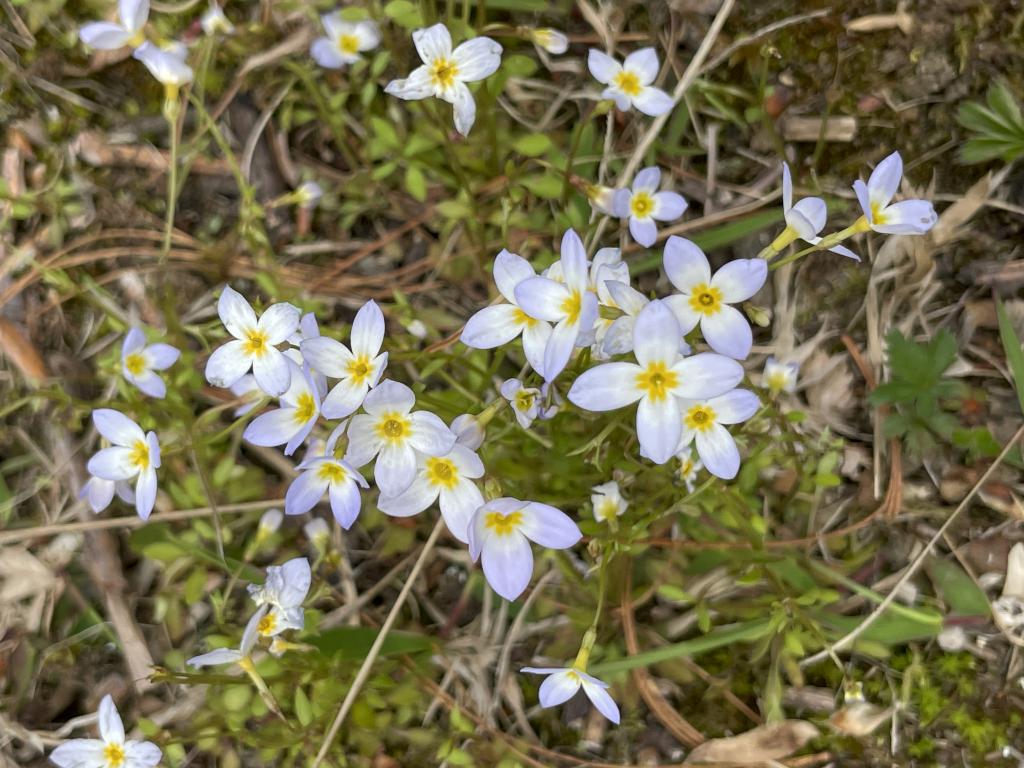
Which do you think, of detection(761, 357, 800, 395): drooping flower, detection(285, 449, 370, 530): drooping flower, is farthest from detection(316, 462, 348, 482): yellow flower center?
detection(761, 357, 800, 395): drooping flower

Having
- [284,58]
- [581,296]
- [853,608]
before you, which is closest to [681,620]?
[853,608]

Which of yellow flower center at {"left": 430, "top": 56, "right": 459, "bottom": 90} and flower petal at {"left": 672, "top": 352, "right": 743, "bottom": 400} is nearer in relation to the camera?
flower petal at {"left": 672, "top": 352, "right": 743, "bottom": 400}

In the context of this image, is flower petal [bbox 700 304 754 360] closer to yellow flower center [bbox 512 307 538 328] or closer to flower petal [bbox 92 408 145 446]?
yellow flower center [bbox 512 307 538 328]

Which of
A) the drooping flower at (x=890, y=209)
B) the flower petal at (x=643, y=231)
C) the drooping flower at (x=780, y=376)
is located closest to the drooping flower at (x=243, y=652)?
the flower petal at (x=643, y=231)

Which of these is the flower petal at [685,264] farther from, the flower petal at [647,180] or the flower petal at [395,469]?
the flower petal at [647,180]

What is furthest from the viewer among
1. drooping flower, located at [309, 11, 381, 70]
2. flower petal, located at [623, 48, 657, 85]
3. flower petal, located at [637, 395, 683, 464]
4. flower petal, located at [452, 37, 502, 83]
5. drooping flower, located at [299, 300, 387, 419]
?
drooping flower, located at [309, 11, 381, 70]

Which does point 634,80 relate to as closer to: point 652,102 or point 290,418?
point 652,102

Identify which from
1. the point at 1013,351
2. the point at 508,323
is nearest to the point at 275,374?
the point at 508,323
